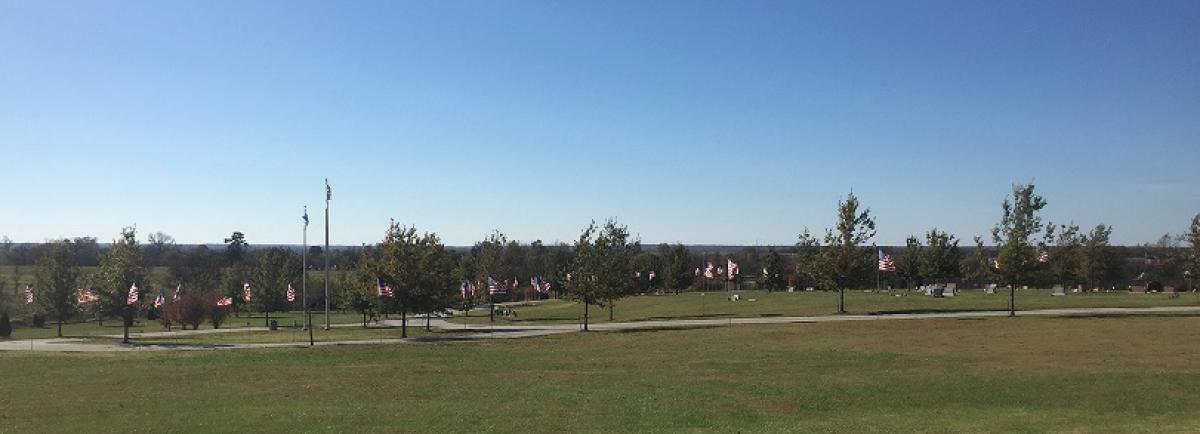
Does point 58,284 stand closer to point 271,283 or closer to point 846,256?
point 271,283

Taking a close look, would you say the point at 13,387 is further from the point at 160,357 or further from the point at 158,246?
the point at 158,246

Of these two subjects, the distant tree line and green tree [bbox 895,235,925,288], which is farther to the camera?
green tree [bbox 895,235,925,288]

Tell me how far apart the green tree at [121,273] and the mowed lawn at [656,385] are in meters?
13.3

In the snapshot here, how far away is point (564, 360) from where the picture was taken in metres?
33.9

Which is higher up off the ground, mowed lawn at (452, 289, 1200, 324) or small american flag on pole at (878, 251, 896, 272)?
small american flag on pole at (878, 251, 896, 272)

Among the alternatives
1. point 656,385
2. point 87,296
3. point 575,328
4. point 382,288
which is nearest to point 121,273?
point 87,296

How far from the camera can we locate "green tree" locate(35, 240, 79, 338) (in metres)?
62.6

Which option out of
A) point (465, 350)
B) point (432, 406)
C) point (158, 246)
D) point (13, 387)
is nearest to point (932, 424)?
point (432, 406)

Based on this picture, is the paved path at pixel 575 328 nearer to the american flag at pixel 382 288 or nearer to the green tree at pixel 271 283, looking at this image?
the american flag at pixel 382 288

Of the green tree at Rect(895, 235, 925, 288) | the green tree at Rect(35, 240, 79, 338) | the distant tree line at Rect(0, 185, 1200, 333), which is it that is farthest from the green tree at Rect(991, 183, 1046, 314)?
the green tree at Rect(35, 240, 79, 338)

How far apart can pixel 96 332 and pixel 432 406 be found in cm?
5125

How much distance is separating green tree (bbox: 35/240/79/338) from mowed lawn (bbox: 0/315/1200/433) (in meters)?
25.4

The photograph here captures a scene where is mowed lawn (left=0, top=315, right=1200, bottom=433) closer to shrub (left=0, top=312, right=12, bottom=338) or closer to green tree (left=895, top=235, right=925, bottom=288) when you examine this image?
shrub (left=0, top=312, right=12, bottom=338)

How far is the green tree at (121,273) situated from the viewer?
5322 cm
